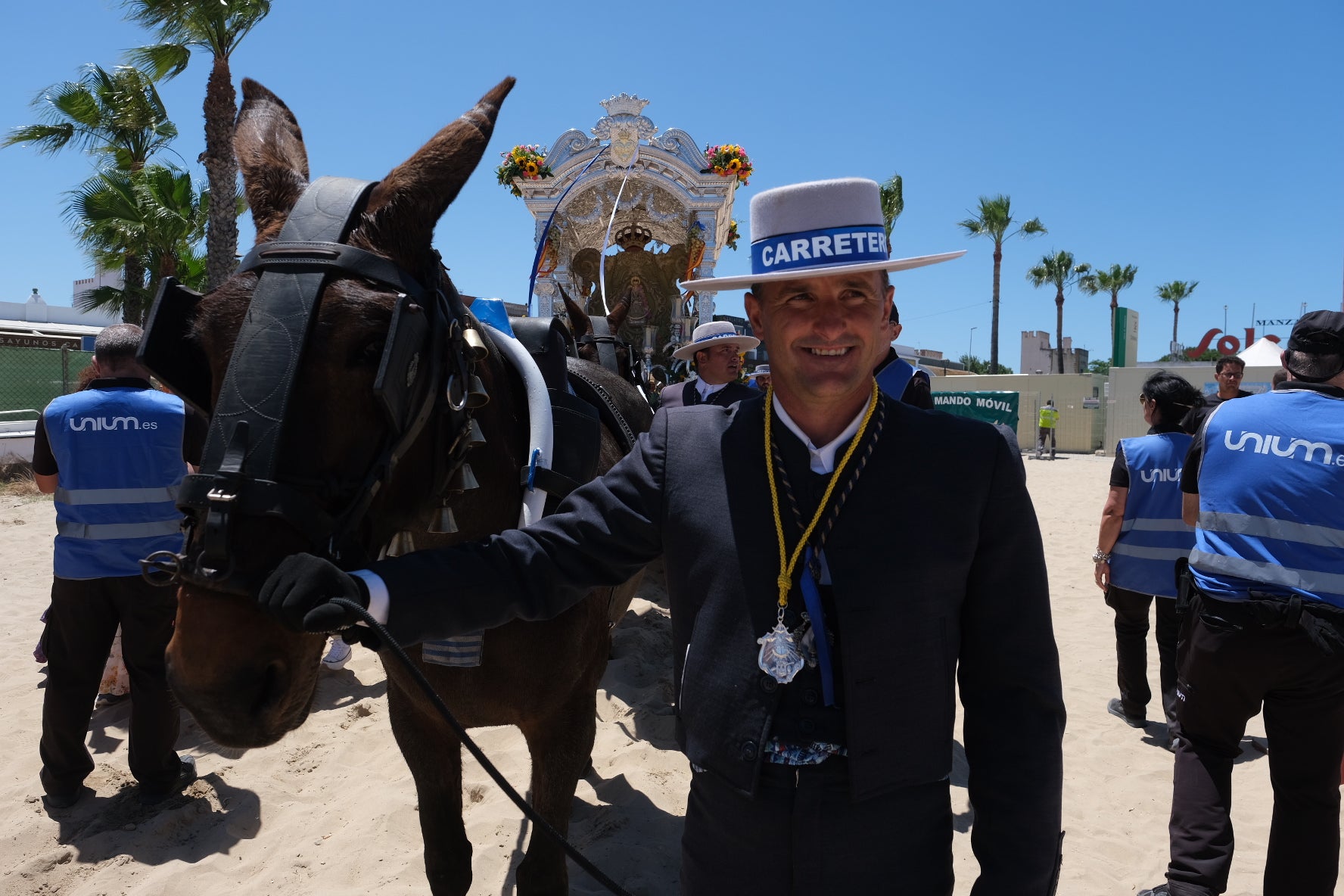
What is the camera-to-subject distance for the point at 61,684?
153 inches

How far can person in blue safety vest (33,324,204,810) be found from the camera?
12.8 ft

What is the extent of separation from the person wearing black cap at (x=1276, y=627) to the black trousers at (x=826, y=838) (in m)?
2.16

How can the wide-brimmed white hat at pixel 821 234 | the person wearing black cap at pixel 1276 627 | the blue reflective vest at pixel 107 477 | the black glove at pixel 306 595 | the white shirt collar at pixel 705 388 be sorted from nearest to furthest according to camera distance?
the black glove at pixel 306 595 → the wide-brimmed white hat at pixel 821 234 → the person wearing black cap at pixel 1276 627 → the blue reflective vest at pixel 107 477 → the white shirt collar at pixel 705 388

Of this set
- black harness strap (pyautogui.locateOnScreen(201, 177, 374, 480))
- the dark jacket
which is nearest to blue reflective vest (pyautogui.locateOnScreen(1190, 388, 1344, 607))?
the dark jacket

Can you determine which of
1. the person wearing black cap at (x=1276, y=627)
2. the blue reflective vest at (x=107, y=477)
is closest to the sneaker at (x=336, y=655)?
the blue reflective vest at (x=107, y=477)

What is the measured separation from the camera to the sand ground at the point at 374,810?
11.0ft

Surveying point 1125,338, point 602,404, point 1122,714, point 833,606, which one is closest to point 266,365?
point 833,606

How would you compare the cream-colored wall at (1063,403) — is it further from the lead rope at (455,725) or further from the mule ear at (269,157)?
the lead rope at (455,725)

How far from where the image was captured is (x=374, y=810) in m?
3.73

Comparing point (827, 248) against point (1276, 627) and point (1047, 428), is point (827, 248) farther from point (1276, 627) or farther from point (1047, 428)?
point (1047, 428)

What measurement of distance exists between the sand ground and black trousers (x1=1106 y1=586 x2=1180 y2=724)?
0.21 meters

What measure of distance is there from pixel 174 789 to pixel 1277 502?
5117 millimetres

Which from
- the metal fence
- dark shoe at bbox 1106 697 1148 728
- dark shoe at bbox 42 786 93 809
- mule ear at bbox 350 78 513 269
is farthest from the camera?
the metal fence

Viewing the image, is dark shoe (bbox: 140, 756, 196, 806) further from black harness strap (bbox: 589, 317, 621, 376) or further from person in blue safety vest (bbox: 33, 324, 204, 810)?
black harness strap (bbox: 589, 317, 621, 376)
